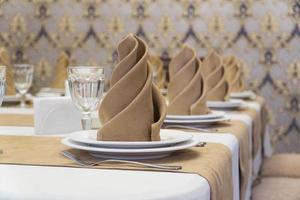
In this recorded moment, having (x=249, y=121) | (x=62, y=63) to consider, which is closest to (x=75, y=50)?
(x=62, y=63)

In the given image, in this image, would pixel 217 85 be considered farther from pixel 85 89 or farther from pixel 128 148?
pixel 128 148

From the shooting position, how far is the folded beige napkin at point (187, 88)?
1.46 metres

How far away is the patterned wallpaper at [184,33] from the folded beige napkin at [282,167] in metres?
1.24

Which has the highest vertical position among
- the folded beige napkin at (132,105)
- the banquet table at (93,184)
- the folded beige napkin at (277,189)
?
the folded beige napkin at (132,105)

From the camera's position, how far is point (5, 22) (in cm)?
408

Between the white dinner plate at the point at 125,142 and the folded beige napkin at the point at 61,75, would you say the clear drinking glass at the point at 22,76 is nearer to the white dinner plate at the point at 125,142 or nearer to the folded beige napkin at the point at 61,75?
the folded beige napkin at the point at 61,75

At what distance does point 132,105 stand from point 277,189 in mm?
1128

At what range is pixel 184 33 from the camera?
147 inches

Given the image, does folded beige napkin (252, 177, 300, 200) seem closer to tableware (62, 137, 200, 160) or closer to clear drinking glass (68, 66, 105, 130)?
clear drinking glass (68, 66, 105, 130)

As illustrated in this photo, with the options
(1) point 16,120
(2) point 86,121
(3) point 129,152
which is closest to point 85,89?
(2) point 86,121

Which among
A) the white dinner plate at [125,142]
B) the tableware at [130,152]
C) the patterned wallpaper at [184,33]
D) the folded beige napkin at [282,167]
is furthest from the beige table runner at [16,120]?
the patterned wallpaper at [184,33]

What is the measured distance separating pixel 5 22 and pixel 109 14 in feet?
2.68

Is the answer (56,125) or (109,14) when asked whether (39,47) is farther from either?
→ (56,125)

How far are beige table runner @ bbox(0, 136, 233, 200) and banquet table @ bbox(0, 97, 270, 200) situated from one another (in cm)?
3
